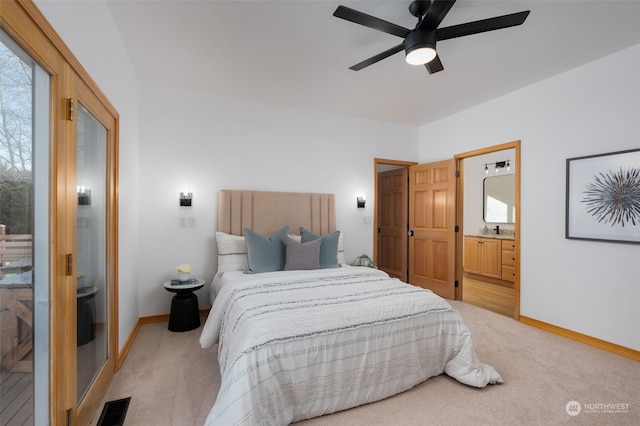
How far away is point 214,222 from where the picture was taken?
151 inches

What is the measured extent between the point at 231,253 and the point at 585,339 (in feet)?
12.6

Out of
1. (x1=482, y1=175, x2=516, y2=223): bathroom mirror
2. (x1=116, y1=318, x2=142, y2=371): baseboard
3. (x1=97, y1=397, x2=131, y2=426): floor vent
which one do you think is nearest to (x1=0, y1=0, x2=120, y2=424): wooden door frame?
(x1=97, y1=397, x2=131, y2=426): floor vent

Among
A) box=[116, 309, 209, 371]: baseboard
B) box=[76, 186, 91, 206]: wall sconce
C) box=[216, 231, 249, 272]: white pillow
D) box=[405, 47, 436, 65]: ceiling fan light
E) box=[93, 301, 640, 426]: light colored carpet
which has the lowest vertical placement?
box=[93, 301, 640, 426]: light colored carpet

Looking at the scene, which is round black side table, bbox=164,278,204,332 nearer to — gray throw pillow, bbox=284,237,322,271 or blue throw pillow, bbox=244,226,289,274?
blue throw pillow, bbox=244,226,289,274

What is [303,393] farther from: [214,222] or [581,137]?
[581,137]

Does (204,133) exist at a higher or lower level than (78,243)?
higher

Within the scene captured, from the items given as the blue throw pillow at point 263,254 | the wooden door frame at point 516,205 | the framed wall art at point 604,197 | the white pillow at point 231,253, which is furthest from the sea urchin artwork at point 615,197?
the white pillow at point 231,253

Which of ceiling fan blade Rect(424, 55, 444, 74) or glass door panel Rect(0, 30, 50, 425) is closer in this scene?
glass door panel Rect(0, 30, 50, 425)

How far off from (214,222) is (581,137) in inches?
166

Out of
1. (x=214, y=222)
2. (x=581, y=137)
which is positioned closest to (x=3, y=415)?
(x=214, y=222)

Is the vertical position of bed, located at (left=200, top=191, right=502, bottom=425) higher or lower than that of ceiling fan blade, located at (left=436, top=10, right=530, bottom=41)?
lower

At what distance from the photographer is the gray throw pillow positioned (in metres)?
3.33

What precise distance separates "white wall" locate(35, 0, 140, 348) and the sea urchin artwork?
14.1 feet

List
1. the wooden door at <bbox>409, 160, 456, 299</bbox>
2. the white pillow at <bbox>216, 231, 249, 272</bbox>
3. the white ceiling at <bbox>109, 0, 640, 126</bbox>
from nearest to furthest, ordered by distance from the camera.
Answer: the white ceiling at <bbox>109, 0, 640, 126</bbox>
the white pillow at <bbox>216, 231, 249, 272</bbox>
the wooden door at <bbox>409, 160, 456, 299</bbox>
